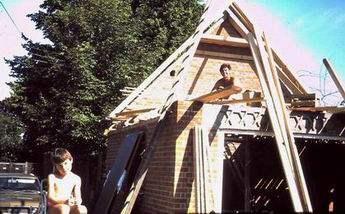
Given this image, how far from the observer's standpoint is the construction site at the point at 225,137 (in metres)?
7.30

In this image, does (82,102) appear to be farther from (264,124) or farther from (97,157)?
(264,124)

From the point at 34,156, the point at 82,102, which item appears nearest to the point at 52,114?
the point at 82,102

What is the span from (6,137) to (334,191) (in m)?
44.0

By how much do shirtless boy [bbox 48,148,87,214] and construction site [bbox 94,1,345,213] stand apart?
2051 millimetres

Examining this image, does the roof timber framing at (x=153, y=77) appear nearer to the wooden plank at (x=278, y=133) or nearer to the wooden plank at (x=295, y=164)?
the wooden plank at (x=278, y=133)

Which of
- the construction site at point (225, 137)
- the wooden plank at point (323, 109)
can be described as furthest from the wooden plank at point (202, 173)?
the wooden plank at point (323, 109)

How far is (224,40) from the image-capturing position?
12.2m

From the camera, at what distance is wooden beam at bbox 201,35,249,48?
476 inches

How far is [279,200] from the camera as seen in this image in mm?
11586

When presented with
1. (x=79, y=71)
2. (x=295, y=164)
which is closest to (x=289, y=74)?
(x=295, y=164)

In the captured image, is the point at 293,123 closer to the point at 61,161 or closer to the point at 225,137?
the point at 225,137

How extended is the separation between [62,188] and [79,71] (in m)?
11.4

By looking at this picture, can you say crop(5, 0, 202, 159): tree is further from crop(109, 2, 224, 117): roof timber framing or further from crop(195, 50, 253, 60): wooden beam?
crop(195, 50, 253, 60): wooden beam

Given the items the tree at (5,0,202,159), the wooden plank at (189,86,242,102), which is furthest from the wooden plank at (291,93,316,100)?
the tree at (5,0,202,159)
